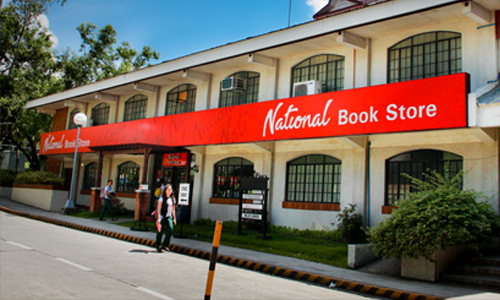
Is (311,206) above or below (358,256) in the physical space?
above

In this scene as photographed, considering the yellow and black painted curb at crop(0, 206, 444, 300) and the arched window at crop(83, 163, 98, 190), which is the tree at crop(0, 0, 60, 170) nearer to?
the arched window at crop(83, 163, 98, 190)

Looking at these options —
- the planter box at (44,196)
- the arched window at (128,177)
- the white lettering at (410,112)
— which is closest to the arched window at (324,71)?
the white lettering at (410,112)

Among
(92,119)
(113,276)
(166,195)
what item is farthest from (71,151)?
(113,276)

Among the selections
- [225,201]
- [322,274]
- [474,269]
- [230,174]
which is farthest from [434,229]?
[230,174]

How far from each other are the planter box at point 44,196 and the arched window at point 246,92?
37.8 feet

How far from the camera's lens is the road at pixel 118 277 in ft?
23.5

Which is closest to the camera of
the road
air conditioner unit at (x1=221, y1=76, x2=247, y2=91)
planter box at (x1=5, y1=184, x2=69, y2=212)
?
the road

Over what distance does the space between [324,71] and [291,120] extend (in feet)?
9.65

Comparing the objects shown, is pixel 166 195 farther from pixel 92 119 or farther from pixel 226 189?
pixel 92 119

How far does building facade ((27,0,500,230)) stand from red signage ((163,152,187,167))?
87 mm

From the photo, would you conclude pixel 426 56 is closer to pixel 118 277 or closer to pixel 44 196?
pixel 118 277

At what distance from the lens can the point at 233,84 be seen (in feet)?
60.9

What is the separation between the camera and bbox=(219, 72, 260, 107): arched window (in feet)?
61.5

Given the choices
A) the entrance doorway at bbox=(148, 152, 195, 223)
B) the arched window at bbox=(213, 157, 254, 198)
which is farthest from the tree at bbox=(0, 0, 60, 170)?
the arched window at bbox=(213, 157, 254, 198)
